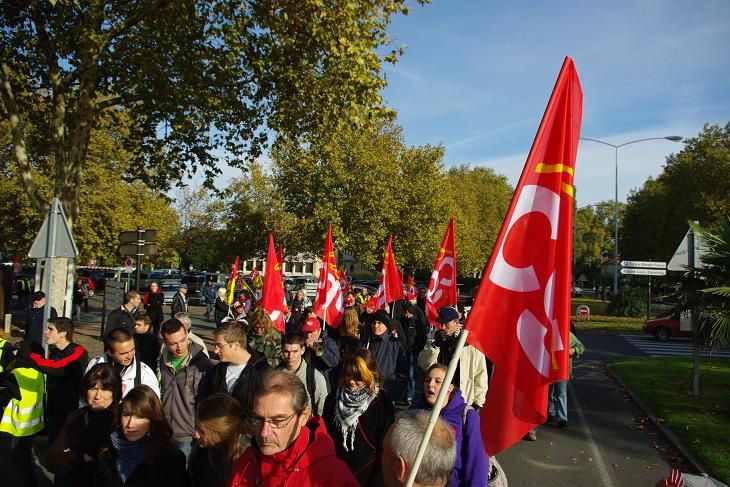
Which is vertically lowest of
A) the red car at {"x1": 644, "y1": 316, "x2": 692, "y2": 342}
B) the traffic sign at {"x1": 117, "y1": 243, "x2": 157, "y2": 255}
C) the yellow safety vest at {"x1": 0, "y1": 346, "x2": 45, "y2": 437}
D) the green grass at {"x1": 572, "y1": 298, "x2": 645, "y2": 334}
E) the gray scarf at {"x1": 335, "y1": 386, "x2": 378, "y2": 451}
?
the green grass at {"x1": 572, "y1": 298, "x2": 645, "y2": 334}

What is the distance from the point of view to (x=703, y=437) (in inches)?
317

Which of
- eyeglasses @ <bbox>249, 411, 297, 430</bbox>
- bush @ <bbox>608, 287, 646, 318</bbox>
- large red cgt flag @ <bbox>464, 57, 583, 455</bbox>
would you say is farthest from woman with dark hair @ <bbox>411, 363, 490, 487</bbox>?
bush @ <bbox>608, 287, 646, 318</bbox>

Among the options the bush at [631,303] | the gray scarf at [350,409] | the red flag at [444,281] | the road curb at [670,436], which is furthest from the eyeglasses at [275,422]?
the bush at [631,303]

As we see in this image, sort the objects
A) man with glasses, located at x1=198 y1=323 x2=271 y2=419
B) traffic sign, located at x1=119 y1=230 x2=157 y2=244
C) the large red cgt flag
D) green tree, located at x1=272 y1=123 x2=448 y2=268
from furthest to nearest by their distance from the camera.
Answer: green tree, located at x1=272 y1=123 x2=448 y2=268
traffic sign, located at x1=119 y1=230 x2=157 y2=244
man with glasses, located at x1=198 y1=323 x2=271 y2=419
the large red cgt flag

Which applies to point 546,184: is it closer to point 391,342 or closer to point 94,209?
point 391,342

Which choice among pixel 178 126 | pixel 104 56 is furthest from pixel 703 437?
pixel 104 56

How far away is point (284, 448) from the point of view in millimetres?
2627

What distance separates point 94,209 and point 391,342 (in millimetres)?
27359

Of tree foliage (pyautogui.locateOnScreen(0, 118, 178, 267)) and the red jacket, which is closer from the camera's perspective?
the red jacket

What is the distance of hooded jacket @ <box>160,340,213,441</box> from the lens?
181 inches

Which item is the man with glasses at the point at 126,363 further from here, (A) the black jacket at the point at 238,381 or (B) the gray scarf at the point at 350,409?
(B) the gray scarf at the point at 350,409

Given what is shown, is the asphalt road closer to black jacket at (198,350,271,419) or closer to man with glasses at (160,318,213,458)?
black jacket at (198,350,271,419)

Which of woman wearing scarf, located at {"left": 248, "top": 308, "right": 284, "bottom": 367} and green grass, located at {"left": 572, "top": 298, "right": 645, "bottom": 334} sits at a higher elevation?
woman wearing scarf, located at {"left": 248, "top": 308, "right": 284, "bottom": 367}

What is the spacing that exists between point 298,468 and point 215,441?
845 millimetres
